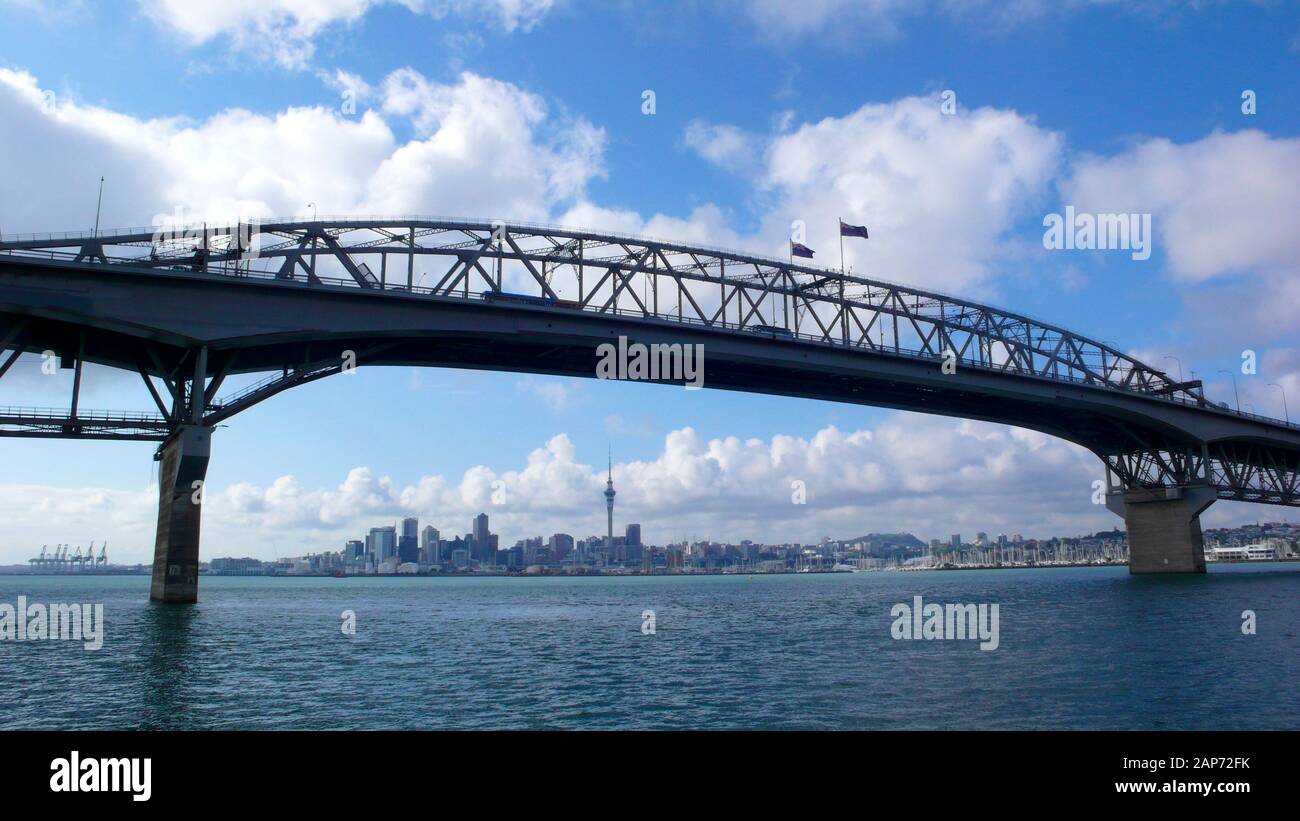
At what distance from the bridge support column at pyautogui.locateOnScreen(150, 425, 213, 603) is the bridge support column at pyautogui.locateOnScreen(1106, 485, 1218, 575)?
3659 inches

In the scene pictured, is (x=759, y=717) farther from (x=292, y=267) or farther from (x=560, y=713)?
(x=292, y=267)

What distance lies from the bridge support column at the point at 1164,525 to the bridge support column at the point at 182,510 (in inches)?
3659

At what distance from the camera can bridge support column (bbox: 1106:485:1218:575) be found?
97.0m

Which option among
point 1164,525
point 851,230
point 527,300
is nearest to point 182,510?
point 527,300

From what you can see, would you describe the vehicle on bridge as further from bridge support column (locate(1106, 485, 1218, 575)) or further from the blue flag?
bridge support column (locate(1106, 485, 1218, 575))

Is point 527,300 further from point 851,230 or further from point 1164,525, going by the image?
point 1164,525

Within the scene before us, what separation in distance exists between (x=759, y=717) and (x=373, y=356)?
4803cm

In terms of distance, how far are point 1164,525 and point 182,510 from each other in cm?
9715

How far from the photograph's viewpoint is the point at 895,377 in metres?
76.6

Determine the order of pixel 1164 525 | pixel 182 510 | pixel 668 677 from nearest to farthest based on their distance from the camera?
pixel 668 677
pixel 182 510
pixel 1164 525

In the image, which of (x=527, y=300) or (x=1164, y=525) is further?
(x=1164, y=525)

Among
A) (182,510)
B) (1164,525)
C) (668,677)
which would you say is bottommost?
(668,677)

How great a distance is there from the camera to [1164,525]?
3944 inches
